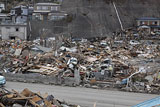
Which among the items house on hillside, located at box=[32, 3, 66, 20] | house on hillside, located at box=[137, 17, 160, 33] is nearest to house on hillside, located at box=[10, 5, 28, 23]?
house on hillside, located at box=[32, 3, 66, 20]

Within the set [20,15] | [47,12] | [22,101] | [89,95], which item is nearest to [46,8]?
[47,12]

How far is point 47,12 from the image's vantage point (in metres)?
47.4

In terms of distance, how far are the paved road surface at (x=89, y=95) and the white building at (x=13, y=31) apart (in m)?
26.3

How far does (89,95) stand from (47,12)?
36391mm

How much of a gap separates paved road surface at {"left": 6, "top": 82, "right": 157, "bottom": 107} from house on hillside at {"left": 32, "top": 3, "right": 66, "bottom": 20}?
30.2 meters

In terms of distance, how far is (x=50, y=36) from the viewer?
41.0 meters

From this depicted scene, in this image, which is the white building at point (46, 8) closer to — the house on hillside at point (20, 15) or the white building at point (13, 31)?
the house on hillside at point (20, 15)

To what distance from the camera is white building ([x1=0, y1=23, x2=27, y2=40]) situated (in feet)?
133

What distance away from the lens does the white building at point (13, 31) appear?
40.4 metres

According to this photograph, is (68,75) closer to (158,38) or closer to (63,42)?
(63,42)

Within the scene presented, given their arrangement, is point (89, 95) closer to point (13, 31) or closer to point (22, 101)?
point (22, 101)

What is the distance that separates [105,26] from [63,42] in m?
12.6

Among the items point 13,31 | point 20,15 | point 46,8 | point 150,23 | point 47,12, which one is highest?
point 46,8

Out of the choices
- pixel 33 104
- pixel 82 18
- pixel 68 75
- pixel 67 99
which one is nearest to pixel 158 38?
pixel 82 18
